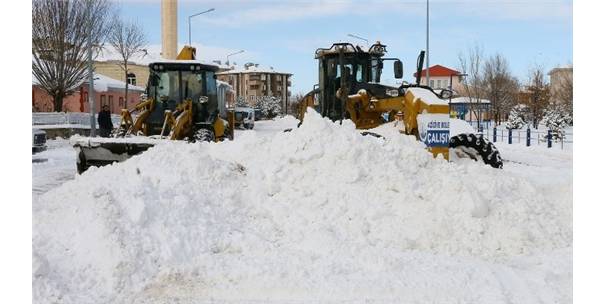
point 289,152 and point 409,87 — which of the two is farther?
point 409,87

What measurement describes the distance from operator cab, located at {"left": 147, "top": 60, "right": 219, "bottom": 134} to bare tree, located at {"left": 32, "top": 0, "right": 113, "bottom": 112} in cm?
262

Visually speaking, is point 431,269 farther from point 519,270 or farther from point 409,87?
point 409,87

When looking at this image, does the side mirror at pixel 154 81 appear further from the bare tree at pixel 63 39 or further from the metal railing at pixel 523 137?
the metal railing at pixel 523 137

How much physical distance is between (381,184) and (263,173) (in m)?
1.32

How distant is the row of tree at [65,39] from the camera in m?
7.05

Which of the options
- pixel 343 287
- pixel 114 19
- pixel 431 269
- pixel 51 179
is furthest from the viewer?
pixel 51 179

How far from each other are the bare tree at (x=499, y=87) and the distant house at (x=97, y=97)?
596 centimetres

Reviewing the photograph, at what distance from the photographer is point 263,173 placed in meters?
6.64

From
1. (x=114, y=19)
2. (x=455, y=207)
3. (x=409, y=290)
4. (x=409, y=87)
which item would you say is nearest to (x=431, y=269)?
(x=409, y=290)

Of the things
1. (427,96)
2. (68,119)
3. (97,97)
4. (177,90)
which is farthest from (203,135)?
(427,96)

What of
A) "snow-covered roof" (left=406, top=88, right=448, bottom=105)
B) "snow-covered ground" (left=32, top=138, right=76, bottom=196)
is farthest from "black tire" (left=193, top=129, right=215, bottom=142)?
"snow-covered roof" (left=406, top=88, right=448, bottom=105)

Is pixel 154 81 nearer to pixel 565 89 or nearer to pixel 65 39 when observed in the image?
pixel 65 39

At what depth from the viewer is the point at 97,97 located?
12.5 metres

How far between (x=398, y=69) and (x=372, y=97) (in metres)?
0.63
